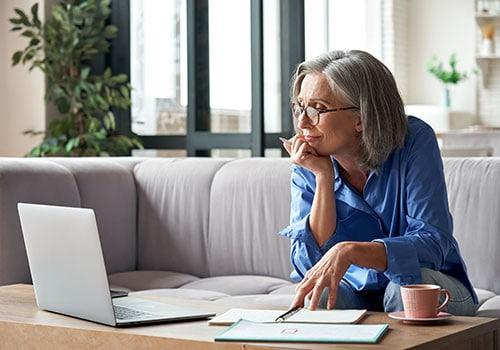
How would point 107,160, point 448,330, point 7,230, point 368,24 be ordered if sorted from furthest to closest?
point 368,24, point 107,160, point 7,230, point 448,330

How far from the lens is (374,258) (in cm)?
218

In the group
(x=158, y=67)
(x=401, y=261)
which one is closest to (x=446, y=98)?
(x=158, y=67)

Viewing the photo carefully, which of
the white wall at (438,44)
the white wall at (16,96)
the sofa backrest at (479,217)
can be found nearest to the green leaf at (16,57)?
the white wall at (16,96)

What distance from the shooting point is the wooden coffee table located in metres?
1.77

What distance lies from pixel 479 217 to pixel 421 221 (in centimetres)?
96

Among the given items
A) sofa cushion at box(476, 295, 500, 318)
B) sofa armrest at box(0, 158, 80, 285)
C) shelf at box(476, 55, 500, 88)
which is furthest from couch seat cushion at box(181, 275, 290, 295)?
shelf at box(476, 55, 500, 88)

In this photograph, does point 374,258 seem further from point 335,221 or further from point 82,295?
point 82,295

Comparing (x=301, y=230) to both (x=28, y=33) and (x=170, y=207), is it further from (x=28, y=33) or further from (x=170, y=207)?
(x=28, y=33)

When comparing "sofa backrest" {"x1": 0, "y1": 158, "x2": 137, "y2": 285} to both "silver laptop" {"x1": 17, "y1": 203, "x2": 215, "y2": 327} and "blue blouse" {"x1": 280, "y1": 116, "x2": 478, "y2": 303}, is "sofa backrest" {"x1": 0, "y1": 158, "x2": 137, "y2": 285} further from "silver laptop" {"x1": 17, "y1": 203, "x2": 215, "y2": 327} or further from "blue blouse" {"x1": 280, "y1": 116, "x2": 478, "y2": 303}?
"blue blouse" {"x1": 280, "y1": 116, "x2": 478, "y2": 303}

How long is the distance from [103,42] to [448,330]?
13.7 feet

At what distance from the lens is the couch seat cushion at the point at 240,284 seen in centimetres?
351

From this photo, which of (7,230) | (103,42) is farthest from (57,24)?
(7,230)

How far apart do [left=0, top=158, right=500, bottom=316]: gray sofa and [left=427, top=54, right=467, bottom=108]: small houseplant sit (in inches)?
231

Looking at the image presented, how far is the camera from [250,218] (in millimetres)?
3811
